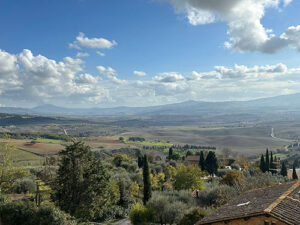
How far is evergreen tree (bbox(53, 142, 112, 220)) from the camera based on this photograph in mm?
23094

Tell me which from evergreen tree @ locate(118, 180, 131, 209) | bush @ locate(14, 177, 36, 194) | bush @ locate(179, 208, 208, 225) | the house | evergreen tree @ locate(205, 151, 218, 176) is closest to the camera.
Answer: the house

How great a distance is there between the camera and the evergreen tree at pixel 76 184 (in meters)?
23.1

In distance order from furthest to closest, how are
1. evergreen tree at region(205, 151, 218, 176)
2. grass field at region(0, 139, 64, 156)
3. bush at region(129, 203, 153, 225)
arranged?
1. grass field at region(0, 139, 64, 156)
2. evergreen tree at region(205, 151, 218, 176)
3. bush at region(129, 203, 153, 225)

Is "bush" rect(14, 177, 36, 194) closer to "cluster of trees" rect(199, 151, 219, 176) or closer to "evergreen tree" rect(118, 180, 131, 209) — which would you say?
"evergreen tree" rect(118, 180, 131, 209)

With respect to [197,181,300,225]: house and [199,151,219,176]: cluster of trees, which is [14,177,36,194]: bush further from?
[199,151,219,176]: cluster of trees

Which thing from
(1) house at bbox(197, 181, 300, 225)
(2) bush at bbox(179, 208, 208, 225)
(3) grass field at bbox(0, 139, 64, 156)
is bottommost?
(3) grass field at bbox(0, 139, 64, 156)

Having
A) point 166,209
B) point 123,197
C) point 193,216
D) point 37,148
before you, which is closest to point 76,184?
point 166,209

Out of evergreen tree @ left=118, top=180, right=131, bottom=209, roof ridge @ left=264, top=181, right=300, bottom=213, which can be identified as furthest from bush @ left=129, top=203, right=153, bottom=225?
roof ridge @ left=264, top=181, right=300, bottom=213

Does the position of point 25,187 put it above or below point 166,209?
below

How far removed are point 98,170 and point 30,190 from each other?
14.4 metres

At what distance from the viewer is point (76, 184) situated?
23.4m

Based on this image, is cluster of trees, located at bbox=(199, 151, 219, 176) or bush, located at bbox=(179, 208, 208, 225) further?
cluster of trees, located at bbox=(199, 151, 219, 176)

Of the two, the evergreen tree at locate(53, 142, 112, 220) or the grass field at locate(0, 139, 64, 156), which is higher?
the evergreen tree at locate(53, 142, 112, 220)

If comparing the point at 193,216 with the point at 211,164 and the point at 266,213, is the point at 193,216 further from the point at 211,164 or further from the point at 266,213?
the point at 211,164
